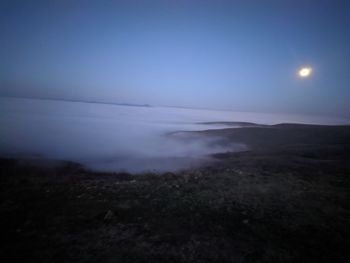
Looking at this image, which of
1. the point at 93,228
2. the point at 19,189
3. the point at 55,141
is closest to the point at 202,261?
the point at 93,228

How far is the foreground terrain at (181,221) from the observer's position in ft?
12.9

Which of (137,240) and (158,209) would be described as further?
(158,209)

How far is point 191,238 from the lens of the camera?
4.41 metres

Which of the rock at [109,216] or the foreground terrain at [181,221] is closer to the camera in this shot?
the foreground terrain at [181,221]

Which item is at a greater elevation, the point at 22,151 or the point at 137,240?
the point at 137,240

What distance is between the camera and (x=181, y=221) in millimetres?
5113

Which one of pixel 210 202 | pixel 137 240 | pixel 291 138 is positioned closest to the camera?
pixel 137 240

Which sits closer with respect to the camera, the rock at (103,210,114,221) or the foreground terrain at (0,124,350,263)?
the foreground terrain at (0,124,350,263)

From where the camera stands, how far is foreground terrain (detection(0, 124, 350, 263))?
155 inches

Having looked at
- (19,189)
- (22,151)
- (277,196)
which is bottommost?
(22,151)

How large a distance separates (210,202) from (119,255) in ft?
10.9

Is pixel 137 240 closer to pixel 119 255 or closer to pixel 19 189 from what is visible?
pixel 119 255

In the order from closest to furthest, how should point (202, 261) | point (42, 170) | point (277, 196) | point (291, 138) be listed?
point (202, 261)
point (277, 196)
point (42, 170)
point (291, 138)

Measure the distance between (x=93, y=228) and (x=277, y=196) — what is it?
19.7 ft
